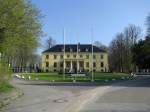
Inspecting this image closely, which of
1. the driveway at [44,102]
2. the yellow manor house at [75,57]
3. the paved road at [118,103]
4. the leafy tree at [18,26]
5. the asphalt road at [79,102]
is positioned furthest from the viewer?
the yellow manor house at [75,57]

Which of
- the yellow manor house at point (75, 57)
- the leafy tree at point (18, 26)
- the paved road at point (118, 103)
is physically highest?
the yellow manor house at point (75, 57)

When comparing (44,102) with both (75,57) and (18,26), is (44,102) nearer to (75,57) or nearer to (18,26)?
(18,26)

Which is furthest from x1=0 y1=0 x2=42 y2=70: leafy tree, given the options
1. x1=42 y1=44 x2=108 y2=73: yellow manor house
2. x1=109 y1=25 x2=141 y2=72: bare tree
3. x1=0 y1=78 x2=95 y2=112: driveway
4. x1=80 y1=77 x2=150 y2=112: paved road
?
x1=42 y1=44 x2=108 y2=73: yellow manor house

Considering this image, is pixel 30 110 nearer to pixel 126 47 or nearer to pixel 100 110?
pixel 100 110

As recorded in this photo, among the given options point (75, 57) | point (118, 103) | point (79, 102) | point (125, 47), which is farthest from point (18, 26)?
point (75, 57)

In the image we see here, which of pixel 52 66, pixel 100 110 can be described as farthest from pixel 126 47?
pixel 100 110

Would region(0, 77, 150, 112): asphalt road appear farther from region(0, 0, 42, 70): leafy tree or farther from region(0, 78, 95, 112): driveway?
region(0, 0, 42, 70): leafy tree

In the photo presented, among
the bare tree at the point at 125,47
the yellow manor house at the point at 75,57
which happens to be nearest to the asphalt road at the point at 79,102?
the bare tree at the point at 125,47

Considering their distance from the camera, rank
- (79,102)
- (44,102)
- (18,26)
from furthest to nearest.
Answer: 1. (18,26)
2. (79,102)
3. (44,102)

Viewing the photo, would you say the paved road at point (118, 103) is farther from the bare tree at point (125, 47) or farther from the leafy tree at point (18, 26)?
the bare tree at point (125, 47)

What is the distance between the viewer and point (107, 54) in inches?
→ 6196

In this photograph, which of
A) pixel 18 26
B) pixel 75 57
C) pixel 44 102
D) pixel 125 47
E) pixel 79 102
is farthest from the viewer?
pixel 75 57

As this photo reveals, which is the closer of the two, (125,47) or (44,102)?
(44,102)

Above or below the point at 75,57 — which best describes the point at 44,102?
below
